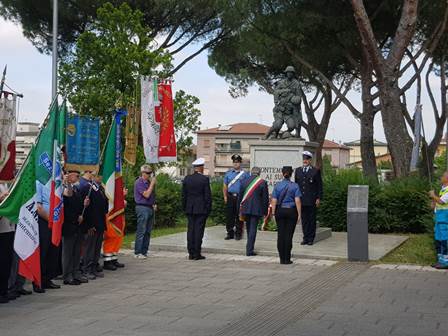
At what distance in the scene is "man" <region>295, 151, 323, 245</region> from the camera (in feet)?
46.1

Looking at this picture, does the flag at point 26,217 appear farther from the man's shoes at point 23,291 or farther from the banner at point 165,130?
the banner at point 165,130

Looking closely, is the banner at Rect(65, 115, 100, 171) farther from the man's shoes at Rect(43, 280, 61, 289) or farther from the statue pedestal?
the statue pedestal

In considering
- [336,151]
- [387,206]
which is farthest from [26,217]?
[336,151]

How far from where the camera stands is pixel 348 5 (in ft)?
75.6

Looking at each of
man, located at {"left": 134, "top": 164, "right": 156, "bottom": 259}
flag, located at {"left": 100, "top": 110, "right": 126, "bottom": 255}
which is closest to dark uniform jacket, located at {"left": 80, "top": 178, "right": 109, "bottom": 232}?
flag, located at {"left": 100, "top": 110, "right": 126, "bottom": 255}

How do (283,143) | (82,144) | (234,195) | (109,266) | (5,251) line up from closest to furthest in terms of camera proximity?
(5,251), (82,144), (109,266), (234,195), (283,143)

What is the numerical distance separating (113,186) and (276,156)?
210 inches

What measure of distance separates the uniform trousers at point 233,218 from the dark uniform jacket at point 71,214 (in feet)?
17.6

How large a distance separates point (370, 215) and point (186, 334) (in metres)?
12.4

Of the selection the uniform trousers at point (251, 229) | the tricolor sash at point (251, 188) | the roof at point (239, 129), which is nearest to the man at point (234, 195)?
the tricolor sash at point (251, 188)

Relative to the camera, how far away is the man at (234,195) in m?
14.5

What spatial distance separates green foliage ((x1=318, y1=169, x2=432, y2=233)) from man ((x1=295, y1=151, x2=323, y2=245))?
434 centimetres

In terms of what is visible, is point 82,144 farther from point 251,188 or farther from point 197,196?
point 251,188

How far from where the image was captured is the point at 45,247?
9.30m
